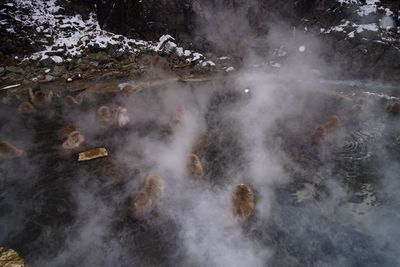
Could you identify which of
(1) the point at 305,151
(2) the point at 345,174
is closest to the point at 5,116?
(1) the point at 305,151

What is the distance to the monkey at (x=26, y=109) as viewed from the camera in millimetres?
9828

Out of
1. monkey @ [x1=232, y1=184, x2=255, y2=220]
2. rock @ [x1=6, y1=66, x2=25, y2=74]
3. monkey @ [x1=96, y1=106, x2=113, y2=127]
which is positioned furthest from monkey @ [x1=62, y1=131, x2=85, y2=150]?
rock @ [x1=6, y1=66, x2=25, y2=74]

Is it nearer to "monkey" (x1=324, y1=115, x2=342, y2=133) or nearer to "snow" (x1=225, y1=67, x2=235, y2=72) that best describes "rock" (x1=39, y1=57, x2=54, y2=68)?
"snow" (x1=225, y1=67, x2=235, y2=72)

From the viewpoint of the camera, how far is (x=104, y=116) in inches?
364

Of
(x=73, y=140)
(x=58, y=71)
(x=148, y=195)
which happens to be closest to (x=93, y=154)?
(x=73, y=140)

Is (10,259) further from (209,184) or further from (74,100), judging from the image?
(74,100)

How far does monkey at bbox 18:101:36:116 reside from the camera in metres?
9.83

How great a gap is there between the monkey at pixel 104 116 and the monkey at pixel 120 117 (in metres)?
0.12

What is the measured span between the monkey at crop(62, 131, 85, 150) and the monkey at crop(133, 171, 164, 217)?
2.87 m

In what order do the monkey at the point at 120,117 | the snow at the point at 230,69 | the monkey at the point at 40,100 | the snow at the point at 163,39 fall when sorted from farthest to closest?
the snow at the point at 163,39, the snow at the point at 230,69, the monkey at the point at 40,100, the monkey at the point at 120,117

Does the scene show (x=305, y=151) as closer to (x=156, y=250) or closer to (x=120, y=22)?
(x=156, y=250)

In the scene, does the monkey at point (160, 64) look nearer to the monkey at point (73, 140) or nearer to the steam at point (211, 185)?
the steam at point (211, 185)

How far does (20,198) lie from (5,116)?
431 cm

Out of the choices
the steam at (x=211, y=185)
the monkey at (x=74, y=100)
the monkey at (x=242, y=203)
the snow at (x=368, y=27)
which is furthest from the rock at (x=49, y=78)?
the snow at (x=368, y=27)
